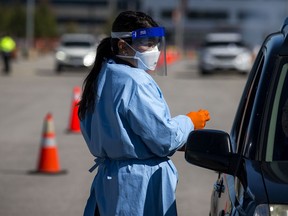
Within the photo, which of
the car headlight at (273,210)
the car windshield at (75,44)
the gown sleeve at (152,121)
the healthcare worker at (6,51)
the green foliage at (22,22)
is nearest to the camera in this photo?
the car headlight at (273,210)

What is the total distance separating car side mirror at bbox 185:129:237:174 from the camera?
3.94 meters

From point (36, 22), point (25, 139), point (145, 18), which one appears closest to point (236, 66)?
point (25, 139)

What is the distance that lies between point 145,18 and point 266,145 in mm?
976

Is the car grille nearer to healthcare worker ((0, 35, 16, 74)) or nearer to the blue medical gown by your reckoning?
healthcare worker ((0, 35, 16, 74))

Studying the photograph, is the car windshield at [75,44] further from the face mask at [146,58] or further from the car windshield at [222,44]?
the face mask at [146,58]

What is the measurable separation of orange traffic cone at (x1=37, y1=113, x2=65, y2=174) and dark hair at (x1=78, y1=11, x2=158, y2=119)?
6742 millimetres

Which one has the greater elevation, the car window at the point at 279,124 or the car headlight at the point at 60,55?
the car window at the point at 279,124

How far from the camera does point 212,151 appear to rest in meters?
3.95

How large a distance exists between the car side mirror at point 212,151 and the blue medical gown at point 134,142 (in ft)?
0.82

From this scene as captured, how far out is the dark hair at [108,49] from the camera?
445cm

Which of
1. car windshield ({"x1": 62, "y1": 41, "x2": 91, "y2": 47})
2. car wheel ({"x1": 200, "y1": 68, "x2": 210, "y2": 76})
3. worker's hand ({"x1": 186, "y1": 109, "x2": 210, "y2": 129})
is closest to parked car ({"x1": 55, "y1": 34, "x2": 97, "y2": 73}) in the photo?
car windshield ({"x1": 62, "y1": 41, "x2": 91, "y2": 47})

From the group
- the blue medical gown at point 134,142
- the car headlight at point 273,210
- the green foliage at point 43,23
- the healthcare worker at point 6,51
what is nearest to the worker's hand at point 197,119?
the blue medical gown at point 134,142

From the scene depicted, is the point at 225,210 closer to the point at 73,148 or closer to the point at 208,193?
the point at 208,193

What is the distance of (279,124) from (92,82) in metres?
0.96
